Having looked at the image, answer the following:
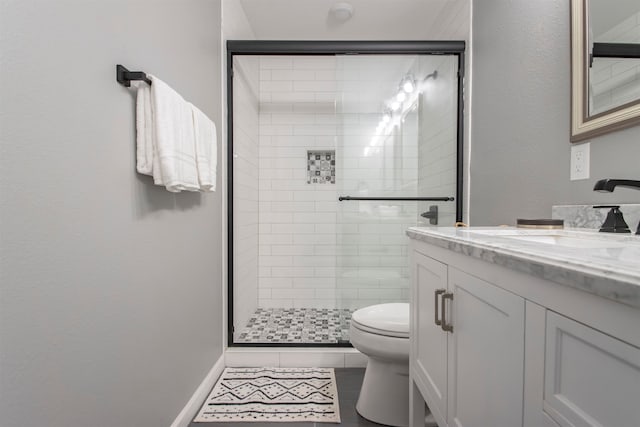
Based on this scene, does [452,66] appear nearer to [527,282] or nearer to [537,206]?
[537,206]

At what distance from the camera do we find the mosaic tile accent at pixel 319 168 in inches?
130

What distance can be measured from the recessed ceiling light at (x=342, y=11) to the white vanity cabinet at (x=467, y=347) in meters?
1.98

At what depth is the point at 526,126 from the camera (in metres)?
1.48

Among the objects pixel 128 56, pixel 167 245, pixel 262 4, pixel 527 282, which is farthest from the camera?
pixel 262 4

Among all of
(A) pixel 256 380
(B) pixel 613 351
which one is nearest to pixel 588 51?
(B) pixel 613 351

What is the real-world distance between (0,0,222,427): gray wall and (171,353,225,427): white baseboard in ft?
0.23

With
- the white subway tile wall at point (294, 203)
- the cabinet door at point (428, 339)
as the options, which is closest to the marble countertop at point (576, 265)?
the cabinet door at point (428, 339)

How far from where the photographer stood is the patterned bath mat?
62.9 inches

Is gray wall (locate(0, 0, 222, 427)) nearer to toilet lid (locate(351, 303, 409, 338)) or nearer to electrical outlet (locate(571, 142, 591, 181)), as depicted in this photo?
toilet lid (locate(351, 303, 409, 338))

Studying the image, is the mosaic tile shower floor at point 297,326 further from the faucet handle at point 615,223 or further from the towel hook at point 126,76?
the towel hook at point 126,76

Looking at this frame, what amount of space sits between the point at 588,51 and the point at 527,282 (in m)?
1.08

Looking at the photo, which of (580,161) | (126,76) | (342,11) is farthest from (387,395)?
(342,11)

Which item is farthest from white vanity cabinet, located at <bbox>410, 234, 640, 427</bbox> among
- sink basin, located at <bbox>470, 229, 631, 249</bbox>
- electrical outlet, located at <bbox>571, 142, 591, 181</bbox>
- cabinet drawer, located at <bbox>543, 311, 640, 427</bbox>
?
electrical outlet, located at <bbox>571, 142, 591, 181</bbox>

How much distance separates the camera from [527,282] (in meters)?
0.56
